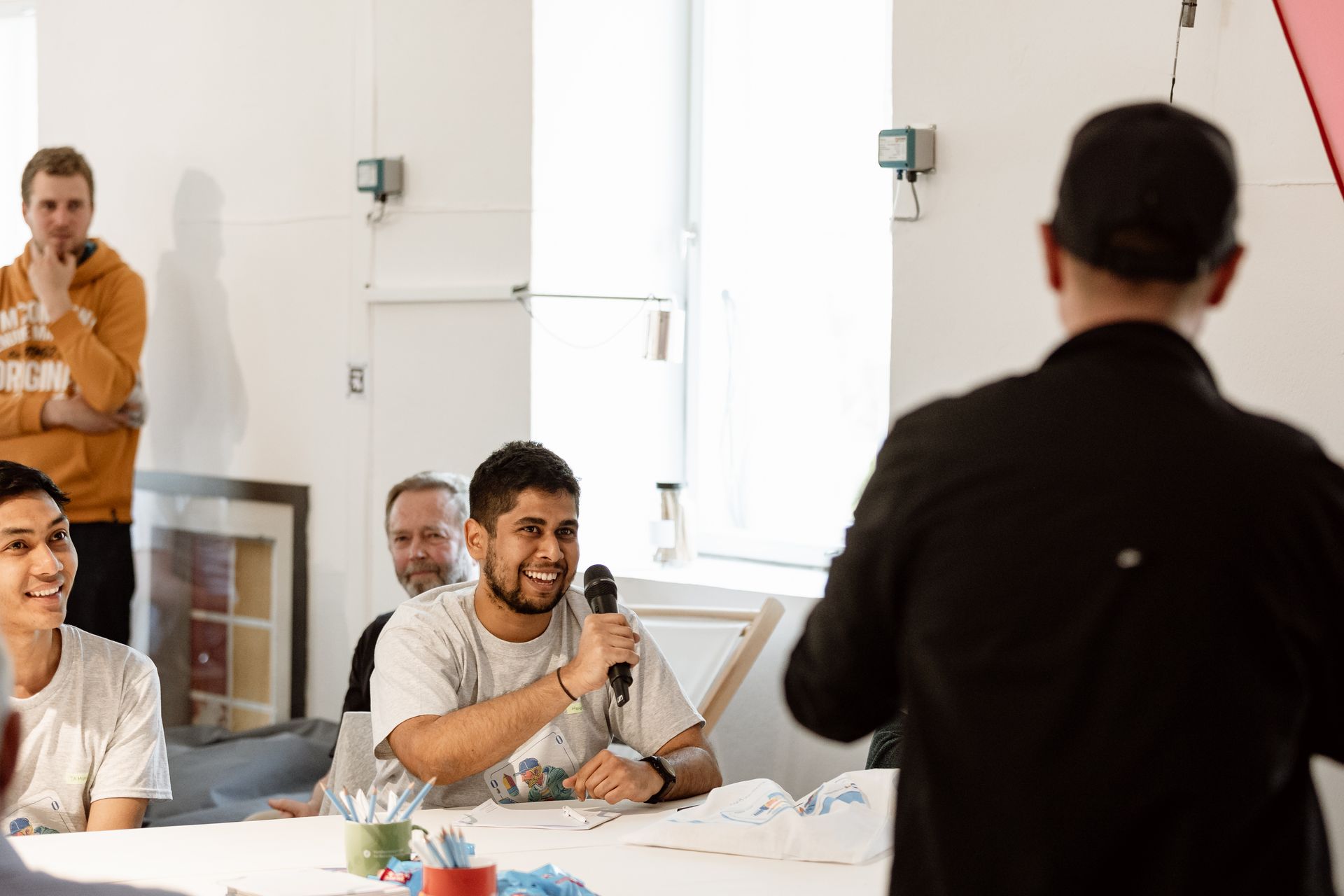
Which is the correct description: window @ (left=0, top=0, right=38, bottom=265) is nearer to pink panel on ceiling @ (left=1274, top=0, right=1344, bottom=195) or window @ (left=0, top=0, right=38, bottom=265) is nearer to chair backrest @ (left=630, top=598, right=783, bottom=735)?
chair backrest @ (left=630, top=598, right=783, bottom=735)

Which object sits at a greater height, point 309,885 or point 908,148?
point 908,148

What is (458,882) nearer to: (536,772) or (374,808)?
(374,808)

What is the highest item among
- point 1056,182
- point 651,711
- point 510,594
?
point 1056,182

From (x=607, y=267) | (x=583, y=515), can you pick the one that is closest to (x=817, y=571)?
(x=583, y=515)

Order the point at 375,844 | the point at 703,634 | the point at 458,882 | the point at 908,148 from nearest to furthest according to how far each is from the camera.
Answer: the point at 458,882 < the point at 375,844 < the point at 908,148 < the point at 703,634

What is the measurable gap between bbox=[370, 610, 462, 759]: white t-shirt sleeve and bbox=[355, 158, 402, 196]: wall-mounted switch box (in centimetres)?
213

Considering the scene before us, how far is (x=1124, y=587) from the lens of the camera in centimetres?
98

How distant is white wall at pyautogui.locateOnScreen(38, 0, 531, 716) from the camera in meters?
4.04

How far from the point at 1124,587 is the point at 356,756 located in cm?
173

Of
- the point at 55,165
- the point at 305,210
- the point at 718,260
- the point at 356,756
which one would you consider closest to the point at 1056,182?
the point at 718,260

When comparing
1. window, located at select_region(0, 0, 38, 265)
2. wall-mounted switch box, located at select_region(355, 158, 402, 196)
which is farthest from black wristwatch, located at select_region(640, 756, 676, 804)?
window, located at select_region(0, 0, 38, 265)

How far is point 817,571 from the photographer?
3.89 metres

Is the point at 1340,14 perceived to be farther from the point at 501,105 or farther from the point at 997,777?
the point at 501,105

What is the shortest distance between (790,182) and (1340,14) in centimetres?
193
